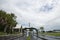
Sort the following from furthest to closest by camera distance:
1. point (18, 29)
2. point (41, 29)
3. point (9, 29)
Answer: point (41, 29) → point (18, 29) → point (9, 29)

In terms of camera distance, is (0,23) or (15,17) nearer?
(0,23)

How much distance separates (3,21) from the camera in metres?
67.7

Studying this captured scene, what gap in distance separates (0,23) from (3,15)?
→ 5021 millimetres

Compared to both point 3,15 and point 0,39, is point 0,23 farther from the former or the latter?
point 0,39

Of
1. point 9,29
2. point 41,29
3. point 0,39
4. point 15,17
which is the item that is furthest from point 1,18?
point 41,29

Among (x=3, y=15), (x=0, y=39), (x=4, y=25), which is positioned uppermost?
(x=3, y=15)

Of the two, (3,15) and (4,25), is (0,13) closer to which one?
(3,15)

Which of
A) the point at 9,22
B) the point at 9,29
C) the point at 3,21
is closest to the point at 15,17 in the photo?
the point at 9,29

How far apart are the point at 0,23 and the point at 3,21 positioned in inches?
61.3

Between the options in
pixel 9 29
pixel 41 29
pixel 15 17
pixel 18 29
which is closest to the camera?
pixel 9 29

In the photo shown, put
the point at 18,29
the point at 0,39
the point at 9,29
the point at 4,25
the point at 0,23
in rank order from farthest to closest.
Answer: the point at 18,29 → the point at 9,29 → the point at 4,25 → the point at 0,23 → the point at 0,39

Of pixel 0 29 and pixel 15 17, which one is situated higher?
pixel 15 17

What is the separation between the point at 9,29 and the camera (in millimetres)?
82438

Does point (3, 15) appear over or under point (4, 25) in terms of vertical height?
over
